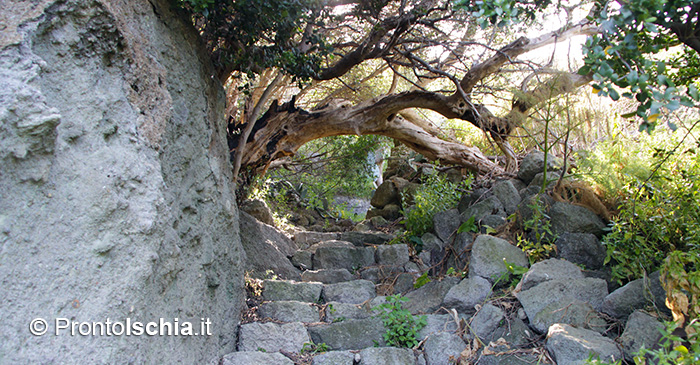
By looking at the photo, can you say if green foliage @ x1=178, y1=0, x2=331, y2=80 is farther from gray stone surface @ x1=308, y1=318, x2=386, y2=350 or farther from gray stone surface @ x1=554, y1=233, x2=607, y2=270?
gray stone surface @ x1=554, y1=233, x2=607, y2=270

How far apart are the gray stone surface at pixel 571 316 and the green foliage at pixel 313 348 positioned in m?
1.38

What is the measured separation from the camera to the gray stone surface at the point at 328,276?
4.42m

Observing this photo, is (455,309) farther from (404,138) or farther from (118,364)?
(404,138)

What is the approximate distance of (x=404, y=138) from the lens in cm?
562

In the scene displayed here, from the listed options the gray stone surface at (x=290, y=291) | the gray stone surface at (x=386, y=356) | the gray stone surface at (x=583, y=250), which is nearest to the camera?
the gray stone surface at (x=386, y=356)

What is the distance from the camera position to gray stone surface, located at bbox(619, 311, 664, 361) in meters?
2.27

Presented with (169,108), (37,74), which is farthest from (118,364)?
(169,108)

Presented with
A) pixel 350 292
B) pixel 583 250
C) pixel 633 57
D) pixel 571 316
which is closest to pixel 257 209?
pixel 350 292

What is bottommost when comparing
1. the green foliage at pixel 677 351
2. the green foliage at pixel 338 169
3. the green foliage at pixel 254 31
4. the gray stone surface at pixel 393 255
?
the green foliage at pixel 677 351

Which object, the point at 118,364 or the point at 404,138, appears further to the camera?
the point at 404,138

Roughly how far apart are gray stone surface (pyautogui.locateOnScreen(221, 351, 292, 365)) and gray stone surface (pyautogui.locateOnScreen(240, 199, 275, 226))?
2940 millimetres

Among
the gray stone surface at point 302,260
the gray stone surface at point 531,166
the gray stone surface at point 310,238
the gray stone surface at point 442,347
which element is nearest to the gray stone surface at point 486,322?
the gray stone surface at point 442,347

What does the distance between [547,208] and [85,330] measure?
3.46 metres

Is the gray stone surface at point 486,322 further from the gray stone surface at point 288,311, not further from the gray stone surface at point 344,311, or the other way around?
the gray stone surface at point 288,311
